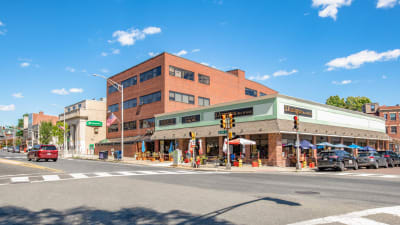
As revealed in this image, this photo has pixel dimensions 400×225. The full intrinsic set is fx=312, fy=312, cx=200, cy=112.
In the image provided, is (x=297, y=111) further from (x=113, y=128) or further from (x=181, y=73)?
(x=113, y=128)

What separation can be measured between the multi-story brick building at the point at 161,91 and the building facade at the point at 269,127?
352 centimetres

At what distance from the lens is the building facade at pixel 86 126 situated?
69.9 meters

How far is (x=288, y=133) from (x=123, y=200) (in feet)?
79.7

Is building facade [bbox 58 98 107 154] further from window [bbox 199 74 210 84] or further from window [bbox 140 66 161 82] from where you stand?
window [bbox 199 74 210 84]

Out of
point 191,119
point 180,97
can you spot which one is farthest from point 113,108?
point 191,119

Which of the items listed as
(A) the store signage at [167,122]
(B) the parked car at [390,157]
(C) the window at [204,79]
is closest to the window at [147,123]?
(A) the store signage at [167,122]

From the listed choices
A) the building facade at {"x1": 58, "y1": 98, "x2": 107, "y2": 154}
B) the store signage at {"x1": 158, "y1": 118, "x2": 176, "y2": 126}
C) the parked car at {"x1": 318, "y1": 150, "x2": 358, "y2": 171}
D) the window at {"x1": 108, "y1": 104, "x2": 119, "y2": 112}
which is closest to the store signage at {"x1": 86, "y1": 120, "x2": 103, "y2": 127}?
the building facade at {"x1": 58, "y1": 98, "x2": 107, "y2": 154}

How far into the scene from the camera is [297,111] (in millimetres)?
32344

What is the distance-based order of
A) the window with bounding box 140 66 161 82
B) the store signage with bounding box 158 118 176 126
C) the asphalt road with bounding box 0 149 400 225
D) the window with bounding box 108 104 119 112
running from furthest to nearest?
the window with bounding box 108 104 119 112 → the window with bounding box 140 66 161 82 → the store signage with bounding box 158 118 176 126 → the asphalt road with bounding box 0 149 400 225

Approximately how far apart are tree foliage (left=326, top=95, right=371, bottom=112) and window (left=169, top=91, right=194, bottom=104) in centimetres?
5430

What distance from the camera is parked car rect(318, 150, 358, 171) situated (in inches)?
921

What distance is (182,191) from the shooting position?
11.3m

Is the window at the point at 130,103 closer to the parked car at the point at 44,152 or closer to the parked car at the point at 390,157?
the parked car at the point at 44,152

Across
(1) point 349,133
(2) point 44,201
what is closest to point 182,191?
(2) point 44,201
